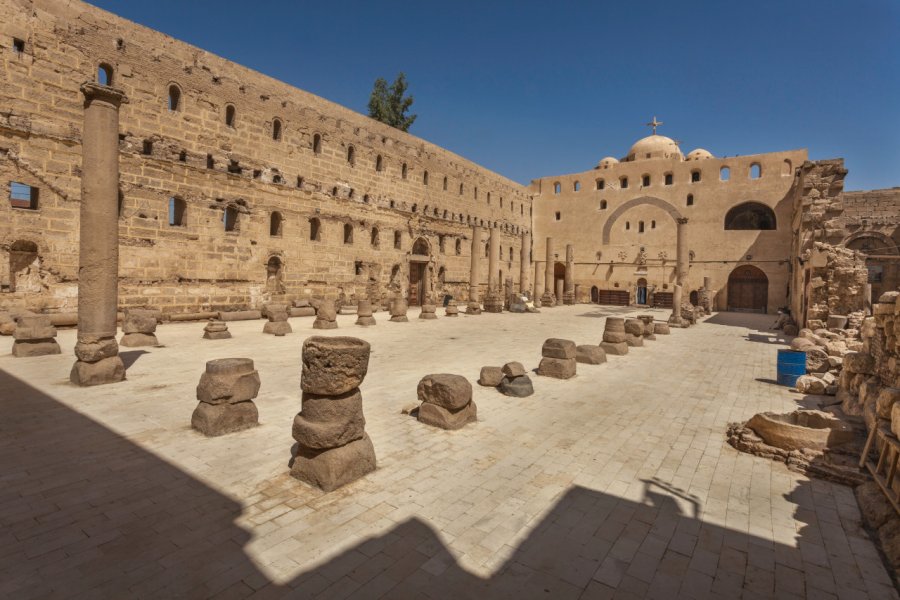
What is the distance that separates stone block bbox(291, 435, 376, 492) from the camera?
179 inches

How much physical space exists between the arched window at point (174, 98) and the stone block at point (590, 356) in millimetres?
16498

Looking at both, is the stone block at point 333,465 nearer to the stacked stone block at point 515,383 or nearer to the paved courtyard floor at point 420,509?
the paved courtyard floor at point 420,509

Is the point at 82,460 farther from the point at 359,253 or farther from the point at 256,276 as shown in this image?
the point at 359,253

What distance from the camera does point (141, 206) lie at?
15.8 m

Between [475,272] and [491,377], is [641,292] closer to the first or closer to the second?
[475,272]

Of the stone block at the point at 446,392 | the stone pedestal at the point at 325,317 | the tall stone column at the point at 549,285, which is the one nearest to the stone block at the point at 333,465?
the stone block at the point at 446,392

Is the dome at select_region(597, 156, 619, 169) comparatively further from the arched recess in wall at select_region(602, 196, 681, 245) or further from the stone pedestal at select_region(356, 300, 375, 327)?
the stone pedestal at select_region(356, 300, 375, 327)

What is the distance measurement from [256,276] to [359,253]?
5.93 m

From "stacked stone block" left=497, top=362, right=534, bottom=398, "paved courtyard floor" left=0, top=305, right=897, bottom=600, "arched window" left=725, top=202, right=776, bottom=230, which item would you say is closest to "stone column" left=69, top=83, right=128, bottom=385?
"paved courtyard floor" left=0, top=305, right=897, bottom=600

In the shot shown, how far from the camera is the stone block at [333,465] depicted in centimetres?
455

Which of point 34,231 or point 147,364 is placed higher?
point 34,231

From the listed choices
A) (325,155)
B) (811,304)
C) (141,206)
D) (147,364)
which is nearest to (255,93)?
(325,155)

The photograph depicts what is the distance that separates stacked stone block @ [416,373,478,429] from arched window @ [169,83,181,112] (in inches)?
638

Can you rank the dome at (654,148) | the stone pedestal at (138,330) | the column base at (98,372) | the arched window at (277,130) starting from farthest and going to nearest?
the dome at (654,148)
the arched window at (277,130)
the stone pedestal at (138,330)
the column base at (98,372)
